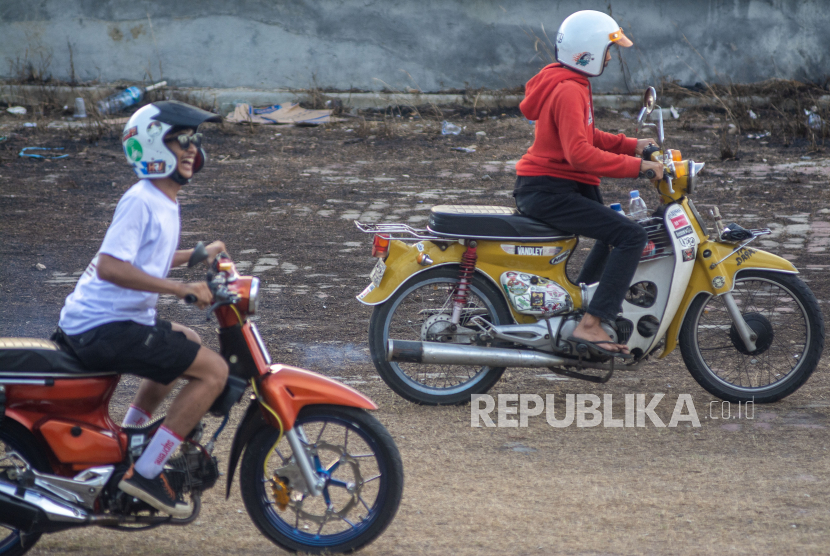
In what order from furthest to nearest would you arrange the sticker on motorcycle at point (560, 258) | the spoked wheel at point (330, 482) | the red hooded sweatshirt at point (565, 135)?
1. the sticker on motorcycle at point (560, 258)
2. the red hooded sweatshirt at point (565, 135)
3. the spoked wheel at point (330, 482)

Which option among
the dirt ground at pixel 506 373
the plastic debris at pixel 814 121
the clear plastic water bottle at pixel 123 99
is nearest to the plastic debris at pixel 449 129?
the dirt ground at pixel 506 373

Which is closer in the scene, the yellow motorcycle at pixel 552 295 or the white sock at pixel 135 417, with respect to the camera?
the white sock at pixel 135 417

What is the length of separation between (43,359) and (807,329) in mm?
3920

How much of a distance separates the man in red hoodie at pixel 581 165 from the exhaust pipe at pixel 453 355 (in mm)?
333

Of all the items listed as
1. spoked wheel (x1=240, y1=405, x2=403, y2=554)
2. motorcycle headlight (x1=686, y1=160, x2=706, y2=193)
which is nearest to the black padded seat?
motorcycle headlight (x1=686, y1=160, x2=706, y2=193)

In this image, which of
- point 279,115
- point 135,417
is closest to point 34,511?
point 135,417

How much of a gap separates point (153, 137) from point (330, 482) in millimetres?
1422

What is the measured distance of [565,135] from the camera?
4586 millimetres

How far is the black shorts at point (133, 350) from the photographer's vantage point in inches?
119

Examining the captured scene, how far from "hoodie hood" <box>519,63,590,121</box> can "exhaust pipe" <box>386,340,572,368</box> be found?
51.6 inches

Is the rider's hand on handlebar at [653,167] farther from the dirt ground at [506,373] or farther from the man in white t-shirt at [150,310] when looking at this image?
the man in white t-shirt at [150,310]

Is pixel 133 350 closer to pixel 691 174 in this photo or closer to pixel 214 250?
pixel 214 250

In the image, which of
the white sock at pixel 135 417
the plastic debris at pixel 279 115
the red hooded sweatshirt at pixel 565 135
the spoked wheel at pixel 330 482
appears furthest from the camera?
the plastic debris at pixel 279 115

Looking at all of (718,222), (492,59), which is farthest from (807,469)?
(492,59)
